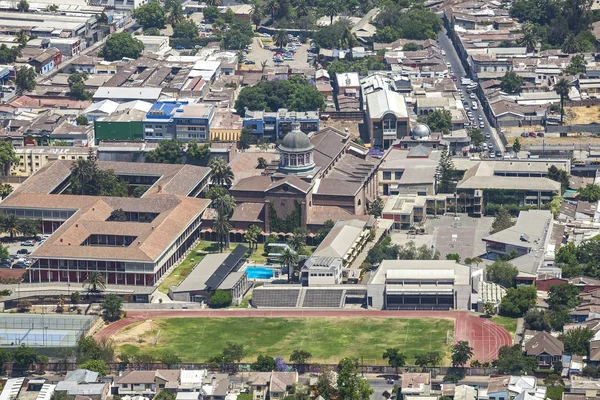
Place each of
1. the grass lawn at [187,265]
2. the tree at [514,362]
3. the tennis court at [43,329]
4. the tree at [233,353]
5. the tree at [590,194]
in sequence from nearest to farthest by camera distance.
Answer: the tree at [514,362]
the tree at [233,353]
the tennis court at [43,329]
the grass lawn at [187,265]
the tree at [590,194]

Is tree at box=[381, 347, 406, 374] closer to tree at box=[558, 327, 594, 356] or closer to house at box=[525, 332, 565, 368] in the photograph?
house at box=[525, 332, 565, 368]

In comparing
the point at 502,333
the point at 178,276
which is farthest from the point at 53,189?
the point at 502,333

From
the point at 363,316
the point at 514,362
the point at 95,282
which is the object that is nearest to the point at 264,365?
the point at 363,316

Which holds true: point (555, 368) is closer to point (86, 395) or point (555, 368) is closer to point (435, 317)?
point (435, 317)

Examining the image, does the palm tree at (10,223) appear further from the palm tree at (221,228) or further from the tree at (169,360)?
the tree at (169,360)

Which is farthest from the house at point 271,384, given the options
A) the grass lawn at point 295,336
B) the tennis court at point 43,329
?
the tennis court at point 43,329

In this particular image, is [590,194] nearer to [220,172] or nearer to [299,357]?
[220,172]
